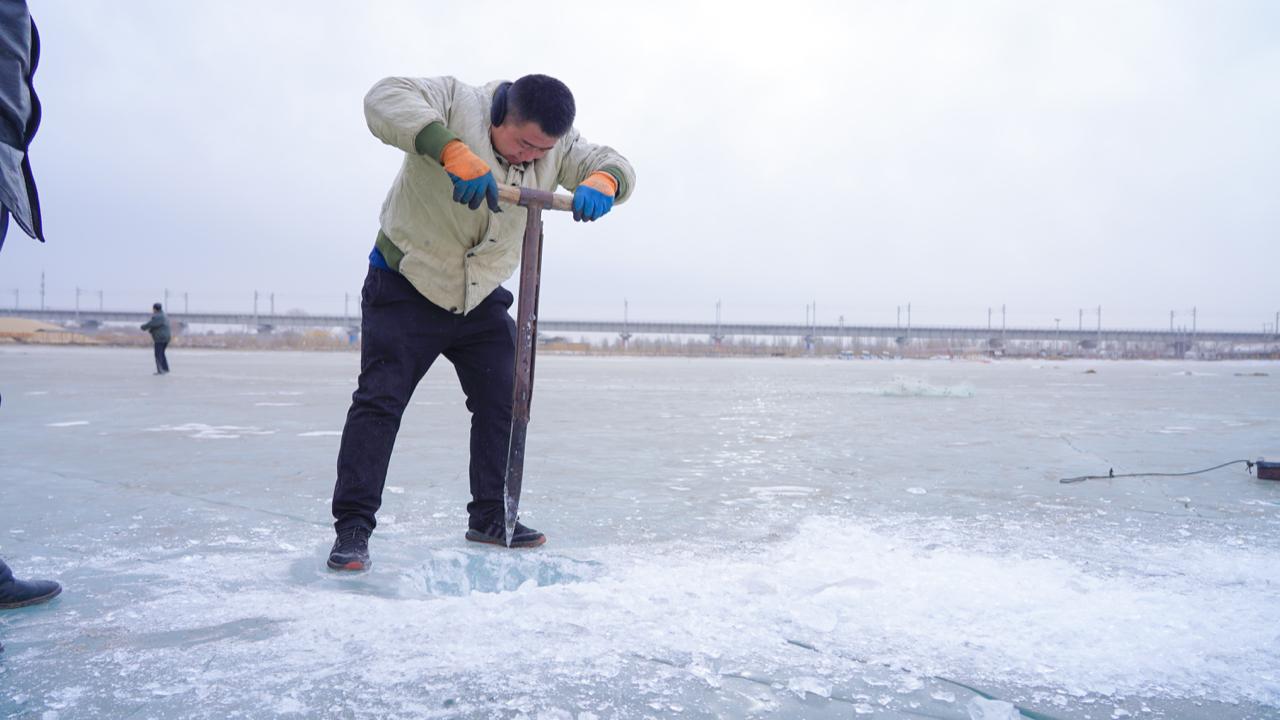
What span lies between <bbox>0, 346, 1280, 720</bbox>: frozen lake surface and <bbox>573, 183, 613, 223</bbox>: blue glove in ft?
3.45

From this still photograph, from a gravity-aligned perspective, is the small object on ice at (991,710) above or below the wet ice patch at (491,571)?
above

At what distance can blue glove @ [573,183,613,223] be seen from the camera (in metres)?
2.50

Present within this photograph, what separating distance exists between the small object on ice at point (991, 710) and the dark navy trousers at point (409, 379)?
1652 mm

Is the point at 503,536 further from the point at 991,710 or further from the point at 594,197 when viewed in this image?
the point at 991,710

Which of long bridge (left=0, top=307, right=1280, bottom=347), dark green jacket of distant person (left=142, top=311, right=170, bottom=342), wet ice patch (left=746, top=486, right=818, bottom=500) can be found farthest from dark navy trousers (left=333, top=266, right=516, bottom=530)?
long bridge (left=0, top=307, right=1280, bottom=347)

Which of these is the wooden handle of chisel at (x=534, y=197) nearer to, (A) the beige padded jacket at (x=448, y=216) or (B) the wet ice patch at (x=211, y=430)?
(A) the beige padded jacket at (x=448, y=216)

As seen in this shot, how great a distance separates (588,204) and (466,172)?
1.51 feet

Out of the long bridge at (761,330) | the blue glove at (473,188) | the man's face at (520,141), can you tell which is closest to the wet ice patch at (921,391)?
the man's face at (520,141)

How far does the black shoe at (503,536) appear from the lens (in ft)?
8.25

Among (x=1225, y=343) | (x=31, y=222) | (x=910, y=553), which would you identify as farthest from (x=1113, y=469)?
(x=1225, y=343)

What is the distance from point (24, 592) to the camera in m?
1.84

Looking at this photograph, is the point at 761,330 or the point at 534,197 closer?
the point at 534,197

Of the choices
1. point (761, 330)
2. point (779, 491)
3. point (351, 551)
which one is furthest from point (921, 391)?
point (761, 330)

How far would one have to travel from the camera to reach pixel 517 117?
238cm
